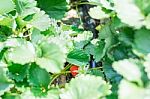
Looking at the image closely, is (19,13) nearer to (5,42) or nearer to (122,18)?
(5,42)

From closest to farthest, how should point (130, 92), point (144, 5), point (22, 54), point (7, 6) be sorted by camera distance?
point (130, 92) → point (144, 5) → point (22, 54) → point (7, 6)

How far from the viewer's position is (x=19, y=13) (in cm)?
129

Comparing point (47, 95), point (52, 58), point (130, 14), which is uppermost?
point (130, 14)

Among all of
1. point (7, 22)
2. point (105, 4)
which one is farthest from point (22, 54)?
point (105, 4)

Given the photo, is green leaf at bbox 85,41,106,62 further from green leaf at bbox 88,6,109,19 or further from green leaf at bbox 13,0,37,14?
green leaf at bbox 13,0,37,14

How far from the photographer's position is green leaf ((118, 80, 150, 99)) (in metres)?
0.86

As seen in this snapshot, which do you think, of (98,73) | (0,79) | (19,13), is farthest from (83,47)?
(0,79)

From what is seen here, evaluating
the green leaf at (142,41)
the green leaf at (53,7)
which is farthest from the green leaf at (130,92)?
the green leaf at (53,7)

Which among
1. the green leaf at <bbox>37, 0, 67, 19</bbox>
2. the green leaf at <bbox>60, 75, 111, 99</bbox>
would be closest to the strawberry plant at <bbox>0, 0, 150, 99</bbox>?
the green leaf at <bbox>60, 75, 111, 99</bbox>

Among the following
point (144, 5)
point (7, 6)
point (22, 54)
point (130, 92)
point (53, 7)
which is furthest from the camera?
point (53, 7)

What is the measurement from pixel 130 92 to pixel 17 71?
41 cm

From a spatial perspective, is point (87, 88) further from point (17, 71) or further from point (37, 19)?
point (37, 19)

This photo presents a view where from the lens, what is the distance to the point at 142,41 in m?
0.95

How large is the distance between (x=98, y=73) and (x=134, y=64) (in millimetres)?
361
